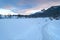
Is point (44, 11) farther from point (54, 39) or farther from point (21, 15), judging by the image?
point (54, 39)

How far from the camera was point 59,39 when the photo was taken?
339 inches

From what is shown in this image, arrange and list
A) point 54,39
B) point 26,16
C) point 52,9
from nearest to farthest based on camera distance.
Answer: point 54,39, point 52,9, point 26,16

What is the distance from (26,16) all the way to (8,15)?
12580 mm

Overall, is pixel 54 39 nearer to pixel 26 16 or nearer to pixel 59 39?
pixel 59 39

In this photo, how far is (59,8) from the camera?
230 feet

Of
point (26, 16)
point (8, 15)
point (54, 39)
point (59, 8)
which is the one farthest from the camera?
point (26, 16)

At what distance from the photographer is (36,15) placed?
91.9 metres

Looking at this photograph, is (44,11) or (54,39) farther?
(44,11)

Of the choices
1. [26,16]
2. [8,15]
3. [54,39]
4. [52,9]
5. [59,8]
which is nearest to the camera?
[54,39]

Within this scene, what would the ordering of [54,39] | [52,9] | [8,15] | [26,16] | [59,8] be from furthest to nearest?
[26,16], [8,15], [52,9], [59,8], [54,39]

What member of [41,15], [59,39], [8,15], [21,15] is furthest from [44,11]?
[59,39]

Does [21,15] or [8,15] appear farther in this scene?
[21,15]

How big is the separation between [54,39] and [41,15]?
85692 millimetres

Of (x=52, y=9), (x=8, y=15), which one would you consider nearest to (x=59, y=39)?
(x=52, y=9)
